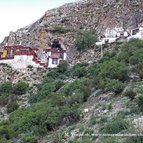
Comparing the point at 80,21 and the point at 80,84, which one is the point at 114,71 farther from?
the point at 80,21

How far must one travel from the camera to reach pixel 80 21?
79.8 meters

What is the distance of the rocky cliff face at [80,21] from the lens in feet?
251

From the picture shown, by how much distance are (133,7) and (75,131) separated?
40377 millimetres

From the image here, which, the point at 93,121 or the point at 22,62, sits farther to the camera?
the point at 22,62

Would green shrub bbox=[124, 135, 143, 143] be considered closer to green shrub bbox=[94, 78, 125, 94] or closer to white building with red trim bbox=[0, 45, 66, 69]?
green shrub bbox=[94, 78, 125, 94]

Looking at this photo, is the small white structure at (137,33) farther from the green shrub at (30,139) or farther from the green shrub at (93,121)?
the green shrub at (30,139)

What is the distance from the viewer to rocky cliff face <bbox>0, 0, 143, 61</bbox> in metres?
76.5

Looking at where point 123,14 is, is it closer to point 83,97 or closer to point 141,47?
point 141,47

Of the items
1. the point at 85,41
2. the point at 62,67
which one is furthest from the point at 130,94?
the point at 85,41

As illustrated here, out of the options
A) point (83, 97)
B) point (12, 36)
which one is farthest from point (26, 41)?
point (83, 97)

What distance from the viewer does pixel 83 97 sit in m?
49.7

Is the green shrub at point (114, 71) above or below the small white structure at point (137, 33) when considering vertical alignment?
below

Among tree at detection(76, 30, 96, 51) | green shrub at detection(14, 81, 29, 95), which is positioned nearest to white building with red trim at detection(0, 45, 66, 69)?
tree at detection(76, 30, 96, 51)

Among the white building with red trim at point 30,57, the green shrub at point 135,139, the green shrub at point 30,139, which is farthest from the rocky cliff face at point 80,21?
the green shrub at point 135,139
